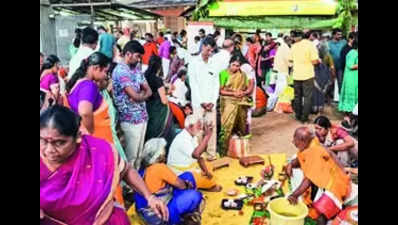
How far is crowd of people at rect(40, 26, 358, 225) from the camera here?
2.87 m

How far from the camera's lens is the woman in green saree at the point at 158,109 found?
3000mm

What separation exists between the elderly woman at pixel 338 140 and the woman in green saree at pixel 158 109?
1.02m

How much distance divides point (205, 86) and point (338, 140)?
1007 millimetres

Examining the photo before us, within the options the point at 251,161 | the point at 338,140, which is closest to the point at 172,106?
the point at 251,161

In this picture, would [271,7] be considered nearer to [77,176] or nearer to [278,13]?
[278,13]

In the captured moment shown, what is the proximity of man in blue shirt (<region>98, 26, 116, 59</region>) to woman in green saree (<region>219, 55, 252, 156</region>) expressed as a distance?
0.78 metres

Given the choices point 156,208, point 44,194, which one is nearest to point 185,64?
point 156,208

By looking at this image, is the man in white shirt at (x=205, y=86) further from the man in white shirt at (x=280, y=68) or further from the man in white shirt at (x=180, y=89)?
the man in white shirt at (x=280, y=68)

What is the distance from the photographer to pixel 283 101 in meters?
3.09

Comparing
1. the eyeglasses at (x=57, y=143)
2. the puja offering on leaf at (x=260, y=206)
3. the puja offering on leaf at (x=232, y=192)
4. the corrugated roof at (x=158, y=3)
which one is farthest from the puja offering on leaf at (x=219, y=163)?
the corrugated roof at (x=158, y=3)

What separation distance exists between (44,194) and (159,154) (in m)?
0.81

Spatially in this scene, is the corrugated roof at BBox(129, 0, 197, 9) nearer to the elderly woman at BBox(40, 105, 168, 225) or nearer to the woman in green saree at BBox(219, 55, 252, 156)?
the woman in green saree at BBox(219, 55, 252, 156)

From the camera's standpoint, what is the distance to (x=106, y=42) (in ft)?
9.56
